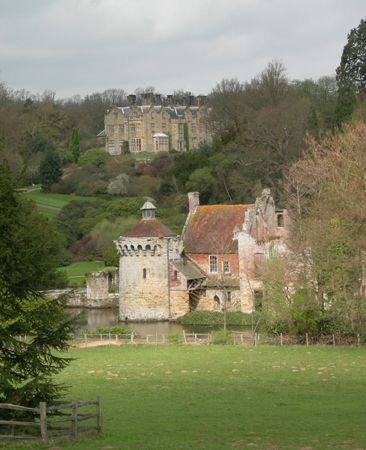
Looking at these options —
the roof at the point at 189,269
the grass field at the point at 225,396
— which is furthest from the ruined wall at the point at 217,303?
the grass field at the point at 225,396

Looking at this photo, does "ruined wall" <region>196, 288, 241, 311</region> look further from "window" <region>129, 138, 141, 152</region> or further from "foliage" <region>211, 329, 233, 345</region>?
"window" <region>129, 138, 141, 152</region>

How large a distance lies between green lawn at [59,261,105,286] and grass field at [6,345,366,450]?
29916 millimetres

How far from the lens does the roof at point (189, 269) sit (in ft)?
191

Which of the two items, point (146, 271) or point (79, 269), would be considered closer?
point (146, 271)

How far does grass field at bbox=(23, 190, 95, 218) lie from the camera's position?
8875 cm

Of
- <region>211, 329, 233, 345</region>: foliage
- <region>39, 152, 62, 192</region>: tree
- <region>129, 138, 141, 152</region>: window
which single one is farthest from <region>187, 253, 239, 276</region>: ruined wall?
<region>129, 138, 141, 152</region>: window

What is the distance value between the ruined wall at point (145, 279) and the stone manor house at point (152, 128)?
5488cm

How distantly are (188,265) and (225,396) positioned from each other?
3340cm

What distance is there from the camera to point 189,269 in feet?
193

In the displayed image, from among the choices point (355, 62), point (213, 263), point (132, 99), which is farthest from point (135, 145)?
point (213, 263)

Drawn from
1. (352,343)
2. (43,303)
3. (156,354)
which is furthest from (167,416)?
(352,343)

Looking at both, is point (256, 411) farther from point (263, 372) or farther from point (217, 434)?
point (263, 372)

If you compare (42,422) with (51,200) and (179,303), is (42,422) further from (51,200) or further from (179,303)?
(51,200)

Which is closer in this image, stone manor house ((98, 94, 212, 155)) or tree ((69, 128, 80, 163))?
tree ((69, 128, 80, 163))
